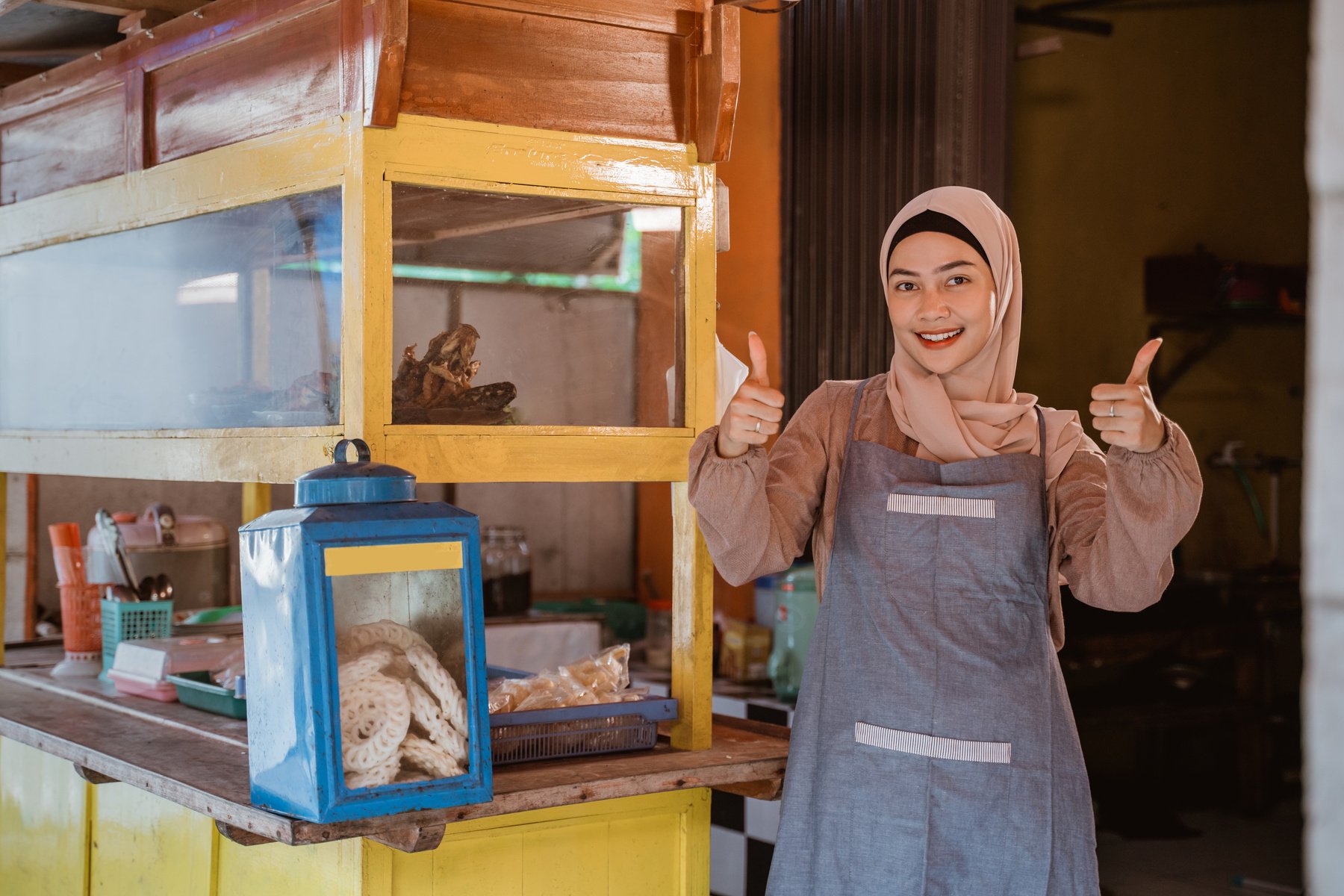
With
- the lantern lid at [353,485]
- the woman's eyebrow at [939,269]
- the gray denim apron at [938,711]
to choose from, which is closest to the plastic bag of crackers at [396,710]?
the lantern lid at [353,485]

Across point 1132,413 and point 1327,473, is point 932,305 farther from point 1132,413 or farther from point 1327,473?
point 1327,473

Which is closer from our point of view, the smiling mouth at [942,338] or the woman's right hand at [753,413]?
the woman's right hand at [753,413]

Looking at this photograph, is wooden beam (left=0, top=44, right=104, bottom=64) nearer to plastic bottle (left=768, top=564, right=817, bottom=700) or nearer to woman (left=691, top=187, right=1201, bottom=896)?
woman (left=691, top=187, right=1201, bottom=896)

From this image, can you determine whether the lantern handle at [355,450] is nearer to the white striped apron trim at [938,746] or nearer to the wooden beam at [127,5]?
the white striped apron trim at [938,746]

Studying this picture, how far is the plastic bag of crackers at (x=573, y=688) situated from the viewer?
2.18m

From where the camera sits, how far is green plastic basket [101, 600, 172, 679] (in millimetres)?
2977

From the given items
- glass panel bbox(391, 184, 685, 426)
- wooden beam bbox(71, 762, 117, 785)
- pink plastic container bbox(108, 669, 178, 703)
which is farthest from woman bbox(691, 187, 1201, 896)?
pink plastic container bbox(108, 669, 178, 703)

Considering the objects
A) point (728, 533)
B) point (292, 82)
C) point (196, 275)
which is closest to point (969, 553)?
point (728, 533)

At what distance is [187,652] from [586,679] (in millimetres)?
932

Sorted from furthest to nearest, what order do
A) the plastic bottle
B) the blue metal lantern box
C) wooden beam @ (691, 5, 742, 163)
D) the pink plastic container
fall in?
the plastic bottle, the pink plastic container, wooden beam @ (691, 5, 742, 163), the blue metal lantern box

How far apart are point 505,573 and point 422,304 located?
2.95 m

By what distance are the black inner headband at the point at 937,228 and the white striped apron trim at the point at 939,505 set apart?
0.37 m

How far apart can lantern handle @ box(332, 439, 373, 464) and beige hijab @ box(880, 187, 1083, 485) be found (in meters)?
0.82

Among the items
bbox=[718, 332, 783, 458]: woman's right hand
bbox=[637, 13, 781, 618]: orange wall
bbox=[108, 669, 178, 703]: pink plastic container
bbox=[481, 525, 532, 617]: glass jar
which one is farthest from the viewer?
bbox=[637, 13, 781, 618]: orange wall
